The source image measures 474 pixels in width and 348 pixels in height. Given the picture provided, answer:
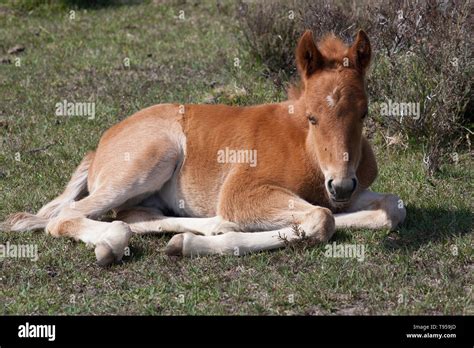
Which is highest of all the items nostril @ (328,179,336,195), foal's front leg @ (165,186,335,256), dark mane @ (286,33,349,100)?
dark mane @ (286,33,349,100)

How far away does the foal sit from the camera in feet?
19.2

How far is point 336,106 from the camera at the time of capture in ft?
18.8

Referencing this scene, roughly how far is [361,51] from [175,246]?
1993 mm

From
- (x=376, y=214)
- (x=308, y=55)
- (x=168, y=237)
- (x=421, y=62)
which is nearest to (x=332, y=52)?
(x=308, y=55)

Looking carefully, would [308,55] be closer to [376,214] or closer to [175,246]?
[376,214]

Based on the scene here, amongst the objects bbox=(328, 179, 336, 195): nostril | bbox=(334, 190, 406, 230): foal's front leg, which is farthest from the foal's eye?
bbox=(334, 190, 406, 230): foal's front leg

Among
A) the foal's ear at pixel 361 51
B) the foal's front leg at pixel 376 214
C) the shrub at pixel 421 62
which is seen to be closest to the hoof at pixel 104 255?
the foal's front leg at pixel 376 214

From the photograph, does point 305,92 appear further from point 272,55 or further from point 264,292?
point 272,55

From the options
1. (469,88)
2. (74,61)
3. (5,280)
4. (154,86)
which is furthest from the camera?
(74,61)

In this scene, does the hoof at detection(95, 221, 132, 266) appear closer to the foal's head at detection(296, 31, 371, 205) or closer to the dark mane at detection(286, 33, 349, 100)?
the foal's head at detection(296, 31, 371, 205)

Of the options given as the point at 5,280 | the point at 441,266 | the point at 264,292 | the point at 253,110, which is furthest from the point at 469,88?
the point at 5,280

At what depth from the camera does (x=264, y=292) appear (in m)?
5.45

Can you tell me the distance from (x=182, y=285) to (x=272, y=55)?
6.09 meters

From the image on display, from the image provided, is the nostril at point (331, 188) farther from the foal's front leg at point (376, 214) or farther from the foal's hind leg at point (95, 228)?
the foal's hind leg at point (95, 228)
